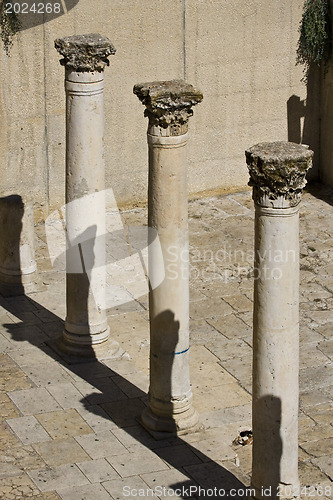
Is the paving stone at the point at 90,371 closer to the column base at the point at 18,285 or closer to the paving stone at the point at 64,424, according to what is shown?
the paving stone at the point at 64,424

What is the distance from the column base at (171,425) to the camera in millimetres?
11883

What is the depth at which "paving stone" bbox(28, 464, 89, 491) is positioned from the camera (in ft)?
36.0

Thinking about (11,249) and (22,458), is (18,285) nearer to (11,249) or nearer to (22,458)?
(11,249)

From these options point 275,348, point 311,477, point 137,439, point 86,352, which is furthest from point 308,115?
point 275,348

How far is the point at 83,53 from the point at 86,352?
3.50 m

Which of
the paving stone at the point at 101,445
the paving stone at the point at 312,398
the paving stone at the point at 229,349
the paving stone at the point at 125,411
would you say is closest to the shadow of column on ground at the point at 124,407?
the paving stone at the point at 125,411

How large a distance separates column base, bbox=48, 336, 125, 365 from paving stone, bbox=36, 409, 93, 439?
1.23 metres

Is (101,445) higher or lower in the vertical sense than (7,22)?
lower

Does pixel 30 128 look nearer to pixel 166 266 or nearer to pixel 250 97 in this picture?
pixel 250 97

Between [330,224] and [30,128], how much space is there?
4.80 m

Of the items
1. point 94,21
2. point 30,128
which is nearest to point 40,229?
point 30,128

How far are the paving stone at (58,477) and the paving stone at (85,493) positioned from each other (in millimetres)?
76

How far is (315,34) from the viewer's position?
18.2 metres

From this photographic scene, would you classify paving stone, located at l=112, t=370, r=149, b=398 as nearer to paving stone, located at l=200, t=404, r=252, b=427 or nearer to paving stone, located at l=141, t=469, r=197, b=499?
paving stone, located at l=200, t=404, r=252, b=427
